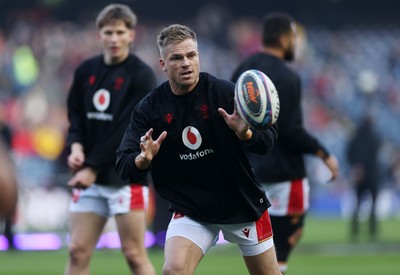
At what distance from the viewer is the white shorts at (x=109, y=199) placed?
26.0 feet

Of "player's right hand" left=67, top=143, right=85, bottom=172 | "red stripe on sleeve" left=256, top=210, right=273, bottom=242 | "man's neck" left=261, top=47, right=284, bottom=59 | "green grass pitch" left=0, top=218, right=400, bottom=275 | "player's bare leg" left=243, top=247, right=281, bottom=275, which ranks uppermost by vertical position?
"man's neck" left=261, top=47, right=284, bottom=59

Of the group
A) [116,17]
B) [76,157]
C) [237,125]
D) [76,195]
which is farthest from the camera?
[116,17]

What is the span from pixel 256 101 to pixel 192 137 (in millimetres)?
583

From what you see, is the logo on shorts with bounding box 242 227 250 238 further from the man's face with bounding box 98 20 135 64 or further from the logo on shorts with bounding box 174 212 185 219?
the man's face with bounding box 98 20 135 64

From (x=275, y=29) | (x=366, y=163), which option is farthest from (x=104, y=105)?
(x=366, y=163)

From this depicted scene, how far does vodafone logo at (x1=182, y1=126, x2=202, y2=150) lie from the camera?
20.3 feet

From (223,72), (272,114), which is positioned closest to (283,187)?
(272,114)

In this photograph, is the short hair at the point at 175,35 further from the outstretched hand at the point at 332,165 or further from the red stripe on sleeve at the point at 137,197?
the outstretched hand at the point at 332,165

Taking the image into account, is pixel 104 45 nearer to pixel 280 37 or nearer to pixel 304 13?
pixel 280 37

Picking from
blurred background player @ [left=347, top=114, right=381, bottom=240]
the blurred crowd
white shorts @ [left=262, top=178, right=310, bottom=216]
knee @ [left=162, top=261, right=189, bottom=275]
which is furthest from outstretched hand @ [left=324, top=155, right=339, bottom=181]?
the blurred crowd

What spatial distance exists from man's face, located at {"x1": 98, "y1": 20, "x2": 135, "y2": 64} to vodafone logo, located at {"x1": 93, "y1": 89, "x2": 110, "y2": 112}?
0.29 m

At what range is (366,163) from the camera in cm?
1811

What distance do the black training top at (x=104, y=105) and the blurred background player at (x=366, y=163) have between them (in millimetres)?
10459

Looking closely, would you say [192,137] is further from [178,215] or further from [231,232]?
[231,232]
